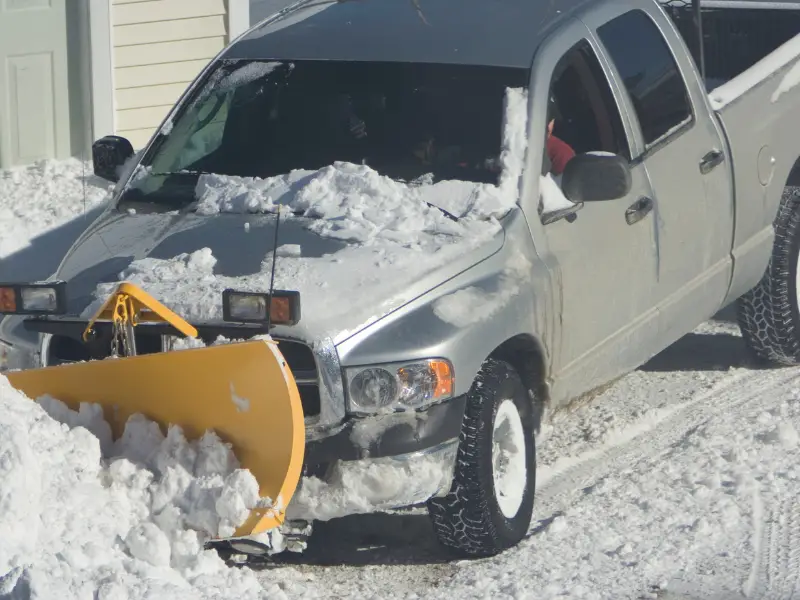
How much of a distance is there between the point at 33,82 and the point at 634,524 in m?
6.31

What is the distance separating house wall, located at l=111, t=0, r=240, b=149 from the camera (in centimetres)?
1083

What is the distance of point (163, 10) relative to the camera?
11.1 meters

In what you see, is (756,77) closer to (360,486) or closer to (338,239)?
(338,239)

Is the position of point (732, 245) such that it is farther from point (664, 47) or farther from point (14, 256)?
point (14, 256)

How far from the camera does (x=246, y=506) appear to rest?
470 centimetres

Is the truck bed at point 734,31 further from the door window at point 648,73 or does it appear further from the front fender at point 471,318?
the front fender at point 471,318

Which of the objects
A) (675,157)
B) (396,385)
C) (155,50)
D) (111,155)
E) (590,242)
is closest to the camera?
(396,385)

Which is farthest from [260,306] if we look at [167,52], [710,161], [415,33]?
[167,52]

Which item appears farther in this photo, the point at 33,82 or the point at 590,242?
the point at 33,82

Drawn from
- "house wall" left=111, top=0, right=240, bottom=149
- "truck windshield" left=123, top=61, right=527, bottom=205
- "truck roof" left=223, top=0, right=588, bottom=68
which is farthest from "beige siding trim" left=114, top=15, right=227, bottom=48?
"truck windshield" left=123, top=61, right=527, bottom=205

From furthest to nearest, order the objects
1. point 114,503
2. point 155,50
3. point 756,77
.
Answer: point 155,50
point 756,77
point 114,503

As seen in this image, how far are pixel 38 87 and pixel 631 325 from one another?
5.68 metres

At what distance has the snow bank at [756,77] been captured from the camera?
23.0ft

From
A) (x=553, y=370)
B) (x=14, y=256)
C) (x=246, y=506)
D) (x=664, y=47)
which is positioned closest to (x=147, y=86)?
(x=14, y=256)
